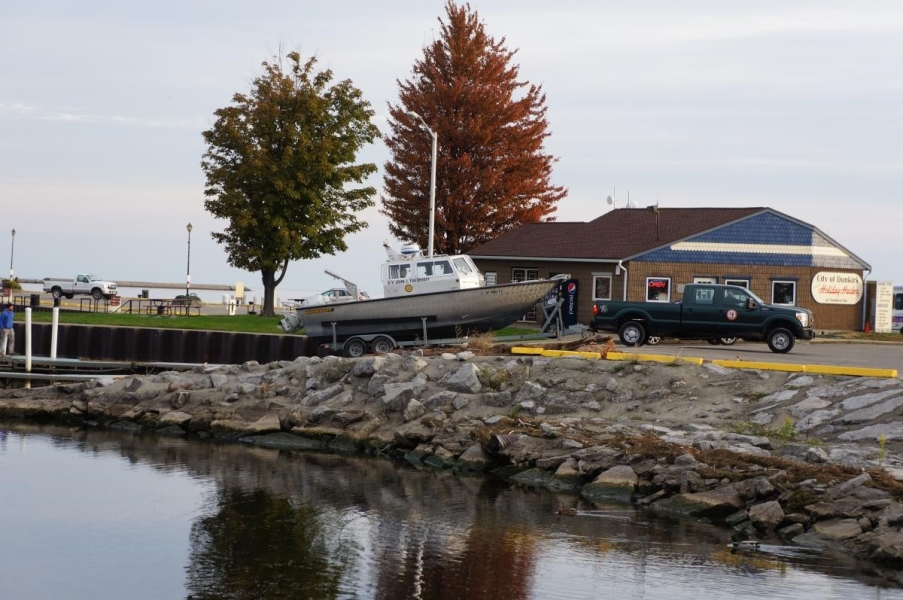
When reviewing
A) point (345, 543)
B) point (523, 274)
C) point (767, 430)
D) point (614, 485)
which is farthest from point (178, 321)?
point (345, 543)

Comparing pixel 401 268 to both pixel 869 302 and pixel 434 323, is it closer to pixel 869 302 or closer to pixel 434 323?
pixel 434 323

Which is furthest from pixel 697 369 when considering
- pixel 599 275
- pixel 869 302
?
pixel 869 302

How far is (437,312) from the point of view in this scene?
97.6 ft

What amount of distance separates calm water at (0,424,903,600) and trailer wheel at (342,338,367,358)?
8.11 meters

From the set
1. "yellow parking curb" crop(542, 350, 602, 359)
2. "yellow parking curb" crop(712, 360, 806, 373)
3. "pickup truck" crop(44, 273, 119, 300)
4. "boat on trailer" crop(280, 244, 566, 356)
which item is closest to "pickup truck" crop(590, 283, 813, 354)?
"boat on trailer" crop(280, 244, 566, 356)

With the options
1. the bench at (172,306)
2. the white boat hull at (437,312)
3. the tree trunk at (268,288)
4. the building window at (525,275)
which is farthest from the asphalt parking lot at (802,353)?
the bench at (172,306)

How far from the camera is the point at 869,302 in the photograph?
41.4 metres

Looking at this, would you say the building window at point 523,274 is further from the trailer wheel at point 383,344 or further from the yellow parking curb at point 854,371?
the yellow parking curb at point 854,371

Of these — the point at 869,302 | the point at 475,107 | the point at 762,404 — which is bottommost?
the point at 762,404

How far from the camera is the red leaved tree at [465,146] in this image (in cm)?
4991

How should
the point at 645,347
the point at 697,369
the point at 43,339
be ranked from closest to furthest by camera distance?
1. the point at 697,369
2. the point at 645,347
3. the point at 43,339

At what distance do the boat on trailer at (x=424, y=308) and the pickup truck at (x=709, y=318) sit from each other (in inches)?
80.9

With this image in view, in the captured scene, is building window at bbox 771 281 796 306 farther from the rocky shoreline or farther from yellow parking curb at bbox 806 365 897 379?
yellow parking curb at bbox 806 365 897 379

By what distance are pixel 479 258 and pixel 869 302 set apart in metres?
15.3
